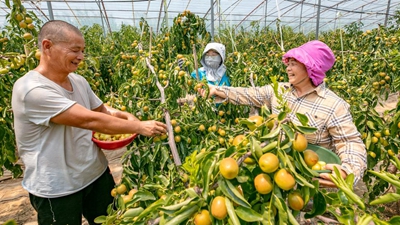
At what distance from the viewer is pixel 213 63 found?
8.78 feet

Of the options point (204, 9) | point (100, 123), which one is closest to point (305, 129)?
point (100, 123)

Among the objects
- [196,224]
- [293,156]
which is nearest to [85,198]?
[196,224]

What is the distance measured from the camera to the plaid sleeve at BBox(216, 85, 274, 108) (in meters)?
1.72

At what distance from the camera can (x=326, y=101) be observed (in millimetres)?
1388

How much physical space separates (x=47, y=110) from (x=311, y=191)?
120cm

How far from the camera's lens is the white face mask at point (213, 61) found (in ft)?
8.67

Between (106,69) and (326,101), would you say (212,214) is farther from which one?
(106,69)

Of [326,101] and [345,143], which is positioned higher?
[326,101]

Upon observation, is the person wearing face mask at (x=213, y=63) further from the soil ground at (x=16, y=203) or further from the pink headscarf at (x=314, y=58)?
the soil ground at (x=16, y=203)

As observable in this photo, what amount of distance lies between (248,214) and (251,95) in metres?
1.16

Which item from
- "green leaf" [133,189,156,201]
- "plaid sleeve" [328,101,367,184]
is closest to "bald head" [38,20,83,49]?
"green leaf" [133,189,156,201]

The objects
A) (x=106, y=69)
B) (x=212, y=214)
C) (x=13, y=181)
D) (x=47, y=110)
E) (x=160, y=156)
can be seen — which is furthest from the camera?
(x=106, y=69)

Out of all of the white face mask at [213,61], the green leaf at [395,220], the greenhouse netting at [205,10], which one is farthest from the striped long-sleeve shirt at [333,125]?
the greenhouse netting at [205,10]

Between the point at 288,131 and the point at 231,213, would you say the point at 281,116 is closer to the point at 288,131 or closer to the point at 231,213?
the point at 288,131
